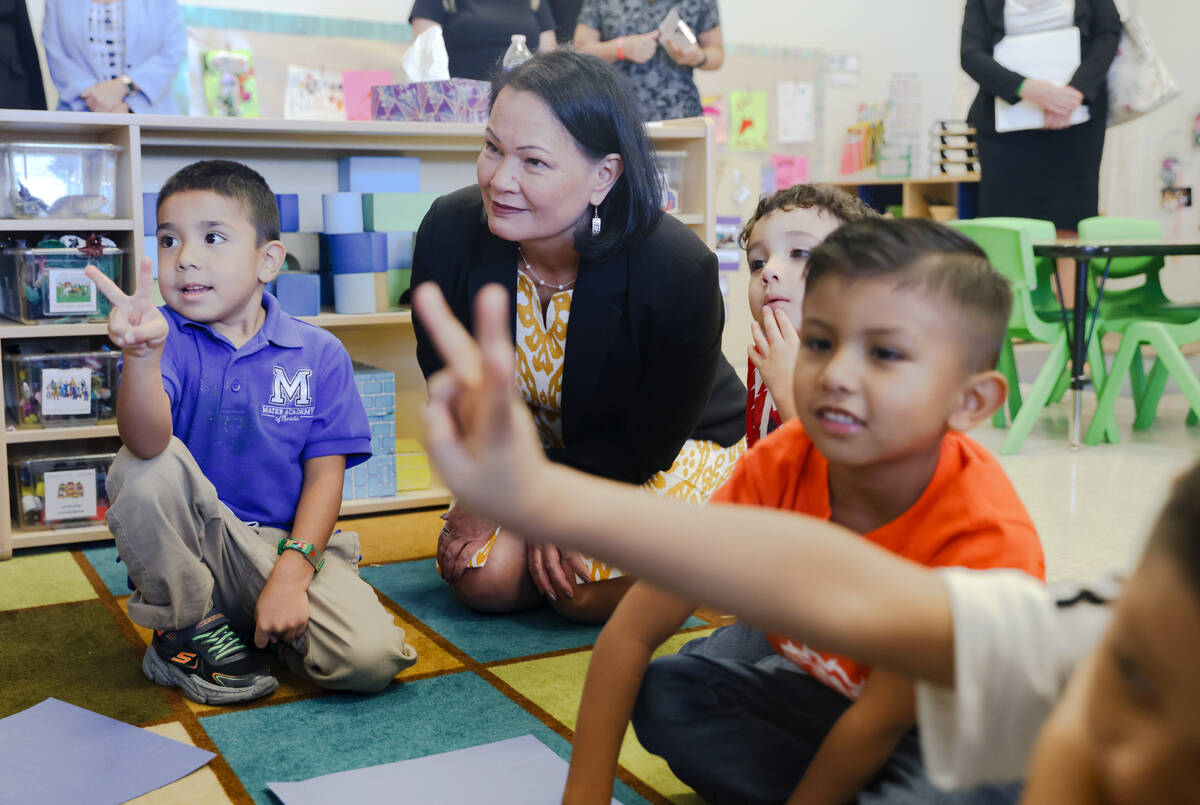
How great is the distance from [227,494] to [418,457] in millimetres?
913

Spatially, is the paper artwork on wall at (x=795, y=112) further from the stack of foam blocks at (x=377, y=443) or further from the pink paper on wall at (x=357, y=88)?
the stack of foam blocks at (x=377, y=443)

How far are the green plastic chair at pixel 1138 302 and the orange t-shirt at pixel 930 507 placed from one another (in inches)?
106

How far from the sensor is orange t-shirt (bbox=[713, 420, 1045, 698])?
851 mm

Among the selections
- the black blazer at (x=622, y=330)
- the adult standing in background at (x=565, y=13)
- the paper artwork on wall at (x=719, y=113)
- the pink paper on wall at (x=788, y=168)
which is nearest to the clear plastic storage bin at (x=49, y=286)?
the black blazer at (x=622, y=330)

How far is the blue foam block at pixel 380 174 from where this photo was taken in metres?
2.51

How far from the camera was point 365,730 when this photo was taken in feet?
4.32

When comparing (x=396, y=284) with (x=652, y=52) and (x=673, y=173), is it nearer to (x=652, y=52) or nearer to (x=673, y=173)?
(x=673, y=173)

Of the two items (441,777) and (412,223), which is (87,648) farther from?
(412,223)

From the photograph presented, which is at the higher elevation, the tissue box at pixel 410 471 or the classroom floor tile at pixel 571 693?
the tissue box at pixel 410 471

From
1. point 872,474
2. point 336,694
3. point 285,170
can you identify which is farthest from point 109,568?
point 872,474

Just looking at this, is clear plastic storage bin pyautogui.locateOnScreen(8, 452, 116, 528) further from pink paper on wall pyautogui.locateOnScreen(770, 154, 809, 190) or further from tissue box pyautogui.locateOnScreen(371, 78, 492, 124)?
pink paper on wall pyautogui.locateOnScreen(770, 154, 809, 190)

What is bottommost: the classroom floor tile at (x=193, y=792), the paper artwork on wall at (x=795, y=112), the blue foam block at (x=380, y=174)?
the classroom floor tile at (x=193, y=792)

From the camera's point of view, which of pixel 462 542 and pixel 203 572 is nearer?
pixel 203 572

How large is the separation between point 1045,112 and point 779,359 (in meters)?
2.54
